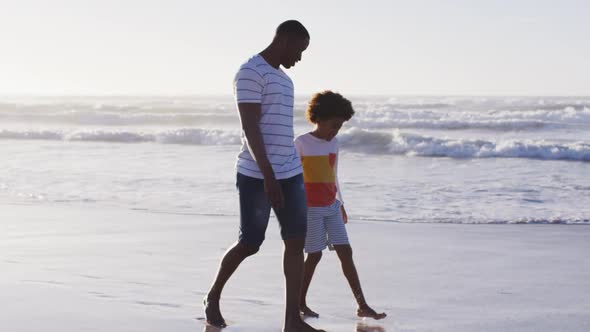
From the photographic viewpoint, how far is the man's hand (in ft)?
13.9

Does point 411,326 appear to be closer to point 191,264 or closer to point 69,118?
point 191,264

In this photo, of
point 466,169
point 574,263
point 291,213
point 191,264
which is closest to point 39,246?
point 191,264

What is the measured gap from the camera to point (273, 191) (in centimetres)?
425

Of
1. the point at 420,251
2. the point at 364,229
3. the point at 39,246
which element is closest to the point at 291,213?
the point at 420,251

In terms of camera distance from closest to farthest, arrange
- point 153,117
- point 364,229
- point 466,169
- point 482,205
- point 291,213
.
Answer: point 291,213
point 364,229
point 482,205
point 466,169
point 153,117

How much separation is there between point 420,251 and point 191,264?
6.33 ft

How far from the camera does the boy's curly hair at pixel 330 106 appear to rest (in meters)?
4.93

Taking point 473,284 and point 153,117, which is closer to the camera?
point 473,284

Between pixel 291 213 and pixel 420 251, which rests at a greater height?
pixel 291 213

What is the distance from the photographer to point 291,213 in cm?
440

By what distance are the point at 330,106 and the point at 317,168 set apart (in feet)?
1.18

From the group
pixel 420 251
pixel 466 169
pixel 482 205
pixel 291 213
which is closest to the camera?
pixel 291 213

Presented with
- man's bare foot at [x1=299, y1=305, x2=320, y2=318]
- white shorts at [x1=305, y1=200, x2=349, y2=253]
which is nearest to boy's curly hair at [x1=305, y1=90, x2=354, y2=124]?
white shorts at [x1=305, y1=200, x2=349, y2=253]

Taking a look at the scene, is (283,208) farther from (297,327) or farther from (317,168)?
(317,168)
